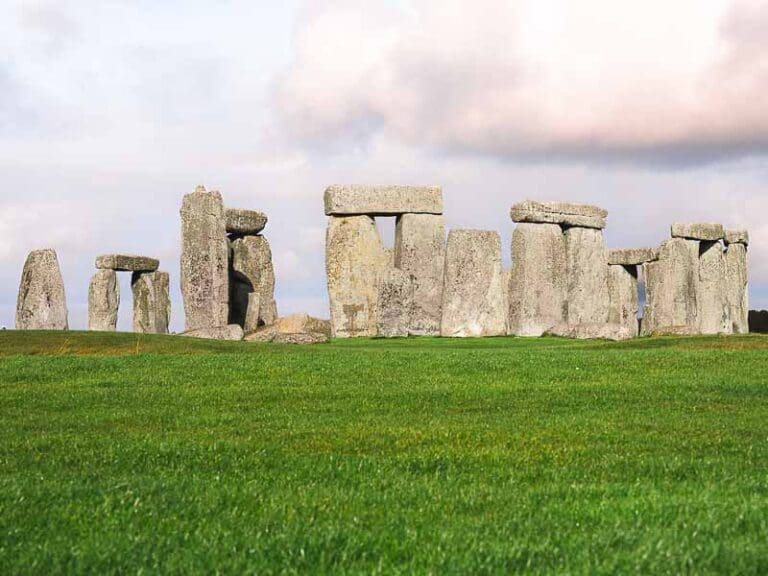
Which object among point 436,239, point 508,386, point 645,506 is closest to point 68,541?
point 645,506

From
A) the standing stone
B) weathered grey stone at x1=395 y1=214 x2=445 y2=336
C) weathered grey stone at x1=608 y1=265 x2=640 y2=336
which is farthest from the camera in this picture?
weathered grey stone at x1=608 y1=265 x2=640 y2=336

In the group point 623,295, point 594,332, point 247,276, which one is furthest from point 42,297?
point 623,295

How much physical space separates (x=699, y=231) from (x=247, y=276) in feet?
49.0

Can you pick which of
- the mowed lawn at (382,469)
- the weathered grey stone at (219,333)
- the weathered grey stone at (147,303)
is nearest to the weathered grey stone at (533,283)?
the weathered grey stone at (219,333)

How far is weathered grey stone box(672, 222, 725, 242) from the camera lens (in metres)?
38.3

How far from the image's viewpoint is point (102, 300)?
1426 inches

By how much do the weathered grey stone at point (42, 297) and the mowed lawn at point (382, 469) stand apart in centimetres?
1626

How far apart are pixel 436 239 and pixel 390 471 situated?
2498 cm

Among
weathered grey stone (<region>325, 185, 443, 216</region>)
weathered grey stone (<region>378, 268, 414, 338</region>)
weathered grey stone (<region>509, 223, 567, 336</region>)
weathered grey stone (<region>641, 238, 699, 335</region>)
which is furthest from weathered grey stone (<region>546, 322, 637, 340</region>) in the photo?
weathered grey stone (<region>641, 238, 699, 335</region>)

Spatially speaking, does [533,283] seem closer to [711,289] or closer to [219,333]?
[711,289]

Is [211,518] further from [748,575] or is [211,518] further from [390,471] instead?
[748,575]

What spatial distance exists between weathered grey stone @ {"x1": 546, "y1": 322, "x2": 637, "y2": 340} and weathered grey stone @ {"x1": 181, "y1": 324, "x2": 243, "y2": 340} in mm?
8943

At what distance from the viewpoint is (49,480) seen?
932 centimetres

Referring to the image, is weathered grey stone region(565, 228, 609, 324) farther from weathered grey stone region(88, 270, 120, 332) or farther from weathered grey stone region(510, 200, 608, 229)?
weathered grey stone region(88, 270, 120, 332)
